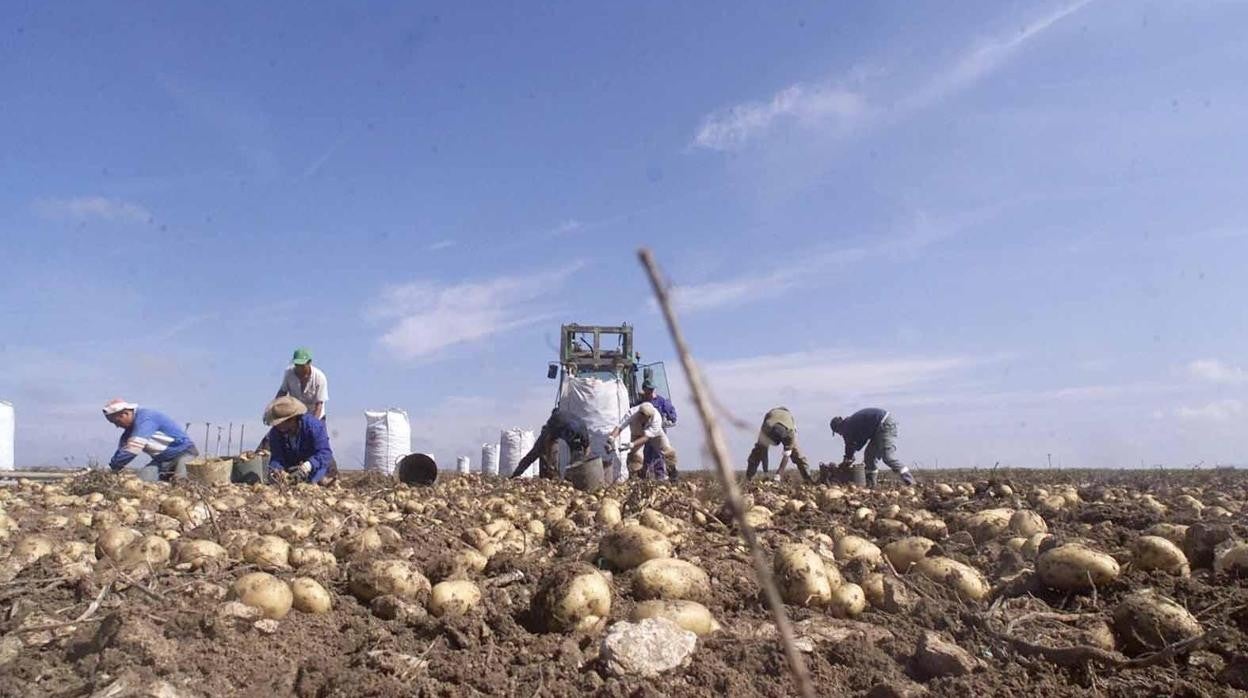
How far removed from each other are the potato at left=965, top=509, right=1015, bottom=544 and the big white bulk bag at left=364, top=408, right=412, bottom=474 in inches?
445

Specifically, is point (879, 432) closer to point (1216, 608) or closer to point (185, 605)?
point (1216, 608)

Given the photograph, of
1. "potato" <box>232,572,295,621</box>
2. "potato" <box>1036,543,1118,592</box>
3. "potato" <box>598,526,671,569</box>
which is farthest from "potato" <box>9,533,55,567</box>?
"potato" <box>1036,543,1118,592</box>

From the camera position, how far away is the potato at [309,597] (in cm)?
348

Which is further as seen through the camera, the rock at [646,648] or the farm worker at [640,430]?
the farm worker at [640,430]

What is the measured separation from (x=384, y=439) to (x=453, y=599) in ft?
40.0

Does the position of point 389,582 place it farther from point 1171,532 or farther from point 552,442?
point 552,442

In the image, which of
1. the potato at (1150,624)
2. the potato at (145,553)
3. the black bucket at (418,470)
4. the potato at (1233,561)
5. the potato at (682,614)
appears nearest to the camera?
the potato at (1150,624)

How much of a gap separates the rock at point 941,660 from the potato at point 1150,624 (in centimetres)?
67

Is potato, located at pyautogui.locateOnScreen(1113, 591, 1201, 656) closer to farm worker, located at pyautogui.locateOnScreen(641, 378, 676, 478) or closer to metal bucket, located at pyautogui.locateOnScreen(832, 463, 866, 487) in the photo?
metal bucket, located at pyautogui.locateOnScreen(832, 463, 866, 487)

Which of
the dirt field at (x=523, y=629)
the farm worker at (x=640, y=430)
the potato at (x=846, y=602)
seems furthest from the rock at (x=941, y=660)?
the farm worker at (x=640, y=430)

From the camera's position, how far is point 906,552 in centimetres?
429

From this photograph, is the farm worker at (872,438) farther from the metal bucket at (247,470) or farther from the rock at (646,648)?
the rock at (646,648)

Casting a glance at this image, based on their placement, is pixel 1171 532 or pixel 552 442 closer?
pixel 1171 532

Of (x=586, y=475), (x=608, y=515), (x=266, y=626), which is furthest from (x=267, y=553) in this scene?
(x=586, y=475)
